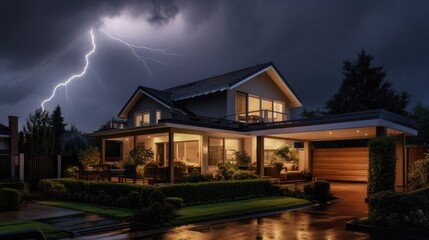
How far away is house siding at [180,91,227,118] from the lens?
Result: 25656 millimetres

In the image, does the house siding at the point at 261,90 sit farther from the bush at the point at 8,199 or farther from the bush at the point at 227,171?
the bush at the point at 8,199

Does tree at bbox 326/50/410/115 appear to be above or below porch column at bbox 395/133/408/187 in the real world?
above

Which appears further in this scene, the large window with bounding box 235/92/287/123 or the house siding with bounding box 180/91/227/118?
the large window with bounding box 235/92/287/123

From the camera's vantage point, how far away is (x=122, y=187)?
1577 centimetres

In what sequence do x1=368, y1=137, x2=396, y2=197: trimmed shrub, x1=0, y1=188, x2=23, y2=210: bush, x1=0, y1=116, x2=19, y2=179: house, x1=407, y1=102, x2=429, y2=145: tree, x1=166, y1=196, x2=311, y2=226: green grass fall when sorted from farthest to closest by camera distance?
x1=407, y1=102, x2=429, y2=145: tree, x1=0, y1=116, x2=19, y2=179: house, x1=368, y1=137, x2=396, y2=197: trimmed shrub, x1=0, y1=188, x2=23, y2=210: bush, x1=166, y1=196, x2=311, y2=226: green grass

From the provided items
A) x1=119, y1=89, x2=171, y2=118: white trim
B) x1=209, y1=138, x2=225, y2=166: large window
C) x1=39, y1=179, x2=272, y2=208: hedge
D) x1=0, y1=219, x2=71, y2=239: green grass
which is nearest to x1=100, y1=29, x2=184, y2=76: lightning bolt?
x1=119, y1=89, x2=171, y2=118: white trim

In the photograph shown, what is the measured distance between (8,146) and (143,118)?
8909mm

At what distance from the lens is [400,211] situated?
35.0ft

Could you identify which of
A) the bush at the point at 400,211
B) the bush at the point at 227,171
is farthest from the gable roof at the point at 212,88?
the bush at the point at 400,211

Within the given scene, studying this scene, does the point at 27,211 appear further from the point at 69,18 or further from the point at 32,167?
the point at 69,18

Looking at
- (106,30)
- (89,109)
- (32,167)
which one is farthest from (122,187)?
(89,109)

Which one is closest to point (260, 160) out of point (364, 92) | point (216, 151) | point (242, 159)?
Answer: point (242, 159)

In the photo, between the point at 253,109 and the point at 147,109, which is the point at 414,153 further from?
the point at 147,109

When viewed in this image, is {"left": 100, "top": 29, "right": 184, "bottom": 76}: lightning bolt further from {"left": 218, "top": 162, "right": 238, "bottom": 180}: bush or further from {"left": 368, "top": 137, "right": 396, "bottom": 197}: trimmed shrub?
{"left": 368, "top": 137, "right": 396, "bottom": 197}: trimmed shrub
